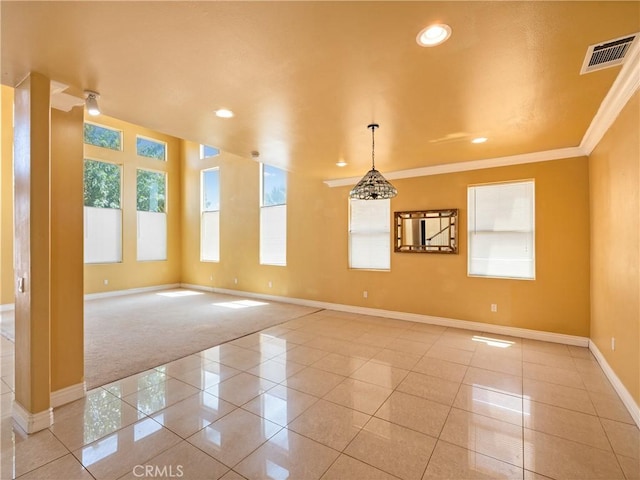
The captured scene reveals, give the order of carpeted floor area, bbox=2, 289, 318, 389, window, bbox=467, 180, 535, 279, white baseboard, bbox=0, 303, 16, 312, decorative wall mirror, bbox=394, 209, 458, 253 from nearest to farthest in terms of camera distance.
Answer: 1. carpeted floor area, bbox=2, 289, 318, 389
2. window, bbox=467, 180, 535, 279
3. decorative wall mirror, bbox=394, 209, 458, 253
4. white baseboard, bbox=0, 303, 16, 312

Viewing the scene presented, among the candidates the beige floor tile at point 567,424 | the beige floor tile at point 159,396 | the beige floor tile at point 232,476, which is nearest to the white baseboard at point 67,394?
the beige floor tile at point 159,396

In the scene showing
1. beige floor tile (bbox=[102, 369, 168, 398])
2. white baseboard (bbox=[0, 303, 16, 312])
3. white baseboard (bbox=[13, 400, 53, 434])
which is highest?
white baseboard (bbox=[0, 303, 16, 312])

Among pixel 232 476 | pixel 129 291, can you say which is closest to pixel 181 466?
pixel 232 476

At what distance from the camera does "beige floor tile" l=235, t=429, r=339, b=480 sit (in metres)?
1.81

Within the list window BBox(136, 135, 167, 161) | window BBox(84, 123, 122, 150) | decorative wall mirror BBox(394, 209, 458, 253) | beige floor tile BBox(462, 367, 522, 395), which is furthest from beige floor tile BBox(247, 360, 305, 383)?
window BBox(136, 135, 167, 161)

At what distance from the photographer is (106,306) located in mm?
6352

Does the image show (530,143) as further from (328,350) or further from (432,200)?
(328,350)

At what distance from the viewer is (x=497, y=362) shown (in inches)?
139

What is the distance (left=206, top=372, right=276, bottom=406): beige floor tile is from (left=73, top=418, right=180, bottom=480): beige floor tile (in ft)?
1.86

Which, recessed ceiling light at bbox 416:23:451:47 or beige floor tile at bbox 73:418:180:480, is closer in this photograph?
recessed ceiling light at bbox 416:23:451:47

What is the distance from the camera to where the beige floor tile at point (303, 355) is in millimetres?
3551

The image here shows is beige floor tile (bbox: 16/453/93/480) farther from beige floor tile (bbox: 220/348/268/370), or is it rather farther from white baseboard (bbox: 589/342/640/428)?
white baseboard (bbox: 589/342/640/428)

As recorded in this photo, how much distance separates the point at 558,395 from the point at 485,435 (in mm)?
1149

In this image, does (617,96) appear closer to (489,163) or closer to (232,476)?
(489,163)
